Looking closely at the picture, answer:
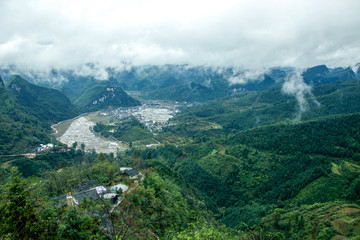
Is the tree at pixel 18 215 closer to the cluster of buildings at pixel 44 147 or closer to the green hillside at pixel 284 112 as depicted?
the cluster of buildings at pixel 44 147

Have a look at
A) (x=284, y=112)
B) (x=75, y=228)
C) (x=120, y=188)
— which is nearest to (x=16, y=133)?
(x=120, y=188)

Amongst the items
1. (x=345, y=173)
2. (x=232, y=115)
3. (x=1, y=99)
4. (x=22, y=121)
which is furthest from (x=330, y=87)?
(x=1, y=99)

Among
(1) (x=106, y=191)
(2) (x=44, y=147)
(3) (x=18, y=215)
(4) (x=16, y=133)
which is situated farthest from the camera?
(2) (x=44, y=147)

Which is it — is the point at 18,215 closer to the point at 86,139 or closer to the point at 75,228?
the point at 75,228

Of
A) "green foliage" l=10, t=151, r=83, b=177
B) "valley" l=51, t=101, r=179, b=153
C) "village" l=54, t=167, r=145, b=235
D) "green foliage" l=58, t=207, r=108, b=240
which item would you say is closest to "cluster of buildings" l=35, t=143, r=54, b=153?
"green foliage" l=10, t=151, r=83, b=177

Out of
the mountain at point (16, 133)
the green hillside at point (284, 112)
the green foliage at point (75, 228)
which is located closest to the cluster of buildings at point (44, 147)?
the mountain at point (16, 133)

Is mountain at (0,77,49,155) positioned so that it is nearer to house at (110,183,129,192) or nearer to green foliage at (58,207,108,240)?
house at (110,183,129,192)

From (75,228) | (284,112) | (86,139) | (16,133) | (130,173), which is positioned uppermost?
(75,228)

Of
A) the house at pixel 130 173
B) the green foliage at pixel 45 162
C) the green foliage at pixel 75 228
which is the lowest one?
the green foliage at pixel 45 162
